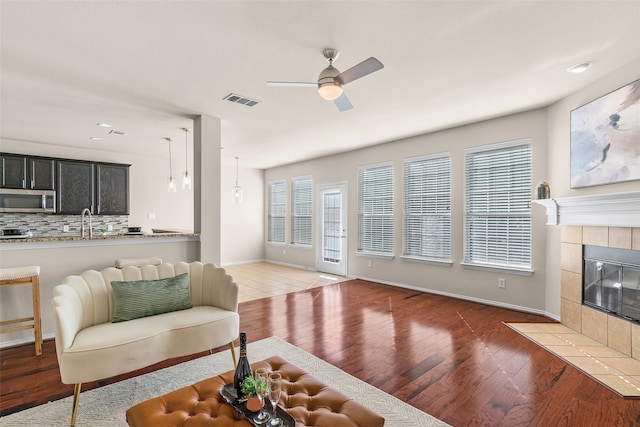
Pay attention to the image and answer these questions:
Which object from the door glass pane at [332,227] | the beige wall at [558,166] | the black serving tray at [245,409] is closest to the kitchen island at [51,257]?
the black serving tray at [245,409]

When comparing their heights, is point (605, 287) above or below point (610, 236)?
below

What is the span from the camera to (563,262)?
393cm

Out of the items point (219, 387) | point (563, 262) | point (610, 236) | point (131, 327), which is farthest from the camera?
point (563, 262)

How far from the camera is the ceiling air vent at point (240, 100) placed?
382cm

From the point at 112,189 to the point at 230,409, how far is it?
6.47 m

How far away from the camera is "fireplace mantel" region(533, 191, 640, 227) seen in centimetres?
297

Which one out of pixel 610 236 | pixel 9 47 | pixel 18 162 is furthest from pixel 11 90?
pixel 610 236

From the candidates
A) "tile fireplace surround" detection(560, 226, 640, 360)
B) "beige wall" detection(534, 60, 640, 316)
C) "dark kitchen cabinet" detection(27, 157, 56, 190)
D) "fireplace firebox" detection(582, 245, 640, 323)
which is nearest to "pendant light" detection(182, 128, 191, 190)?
"dark kitchen cabinet" detection(27, 157, 56, 190)

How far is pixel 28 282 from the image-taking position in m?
3.17

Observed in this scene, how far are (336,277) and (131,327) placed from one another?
486cm

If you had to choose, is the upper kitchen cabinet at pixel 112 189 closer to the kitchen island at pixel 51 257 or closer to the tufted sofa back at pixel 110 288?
the kitchen island at pixel 51 257

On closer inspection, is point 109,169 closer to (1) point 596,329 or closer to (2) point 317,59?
(2) point 317,59

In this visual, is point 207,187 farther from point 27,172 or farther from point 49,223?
Answer: point 49,223

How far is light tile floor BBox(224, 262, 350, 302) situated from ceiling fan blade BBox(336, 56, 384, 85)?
381 cm
